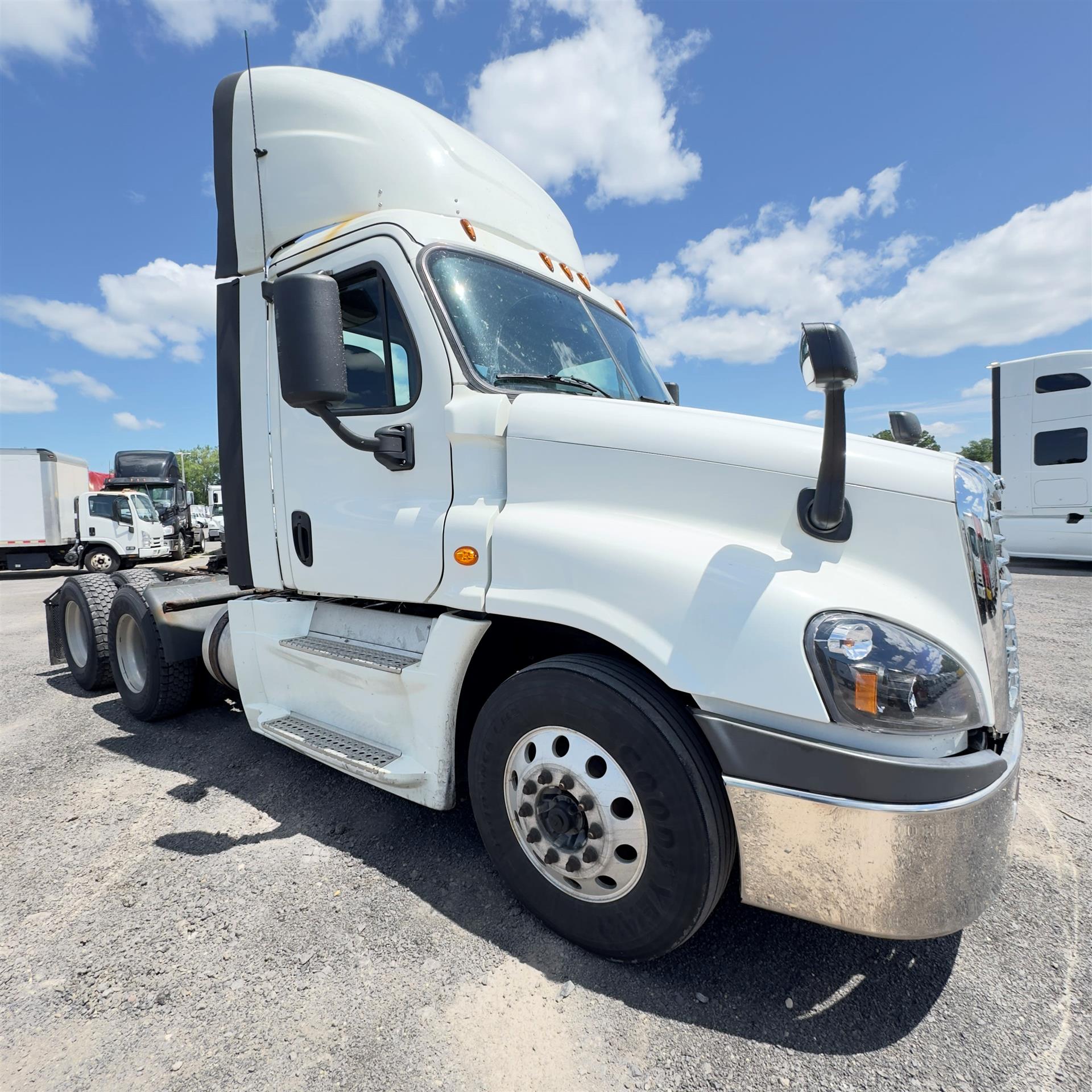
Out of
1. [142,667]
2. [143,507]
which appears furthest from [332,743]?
[143,507]

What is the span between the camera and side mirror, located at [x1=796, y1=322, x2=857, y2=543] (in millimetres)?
1766

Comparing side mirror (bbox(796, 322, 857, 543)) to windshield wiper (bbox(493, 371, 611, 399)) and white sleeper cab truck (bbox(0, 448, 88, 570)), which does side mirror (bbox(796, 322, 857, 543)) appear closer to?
windshield wiper (bbox(493, 371, 611, 399))

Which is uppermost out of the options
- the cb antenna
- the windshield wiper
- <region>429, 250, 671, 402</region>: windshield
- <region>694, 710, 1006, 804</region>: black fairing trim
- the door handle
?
the cb antenna

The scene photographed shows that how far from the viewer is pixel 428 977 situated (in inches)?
85.8

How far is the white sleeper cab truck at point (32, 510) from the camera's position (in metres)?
18.1

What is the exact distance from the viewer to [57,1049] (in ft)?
6.38

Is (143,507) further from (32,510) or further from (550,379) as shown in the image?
(550,379)

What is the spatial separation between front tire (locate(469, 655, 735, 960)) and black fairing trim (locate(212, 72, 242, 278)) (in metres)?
2.75

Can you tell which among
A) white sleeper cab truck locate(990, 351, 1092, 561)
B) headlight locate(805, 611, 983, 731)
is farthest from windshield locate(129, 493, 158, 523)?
white sleeper cab truck locate(990, 351, 1092, 561)

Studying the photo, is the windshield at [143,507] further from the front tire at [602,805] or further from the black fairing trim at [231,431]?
the front tire at [602,805]

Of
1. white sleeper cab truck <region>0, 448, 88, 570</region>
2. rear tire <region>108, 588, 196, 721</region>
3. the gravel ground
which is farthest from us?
white sleeper cab truck <region>0, 448, 88, 570</region>

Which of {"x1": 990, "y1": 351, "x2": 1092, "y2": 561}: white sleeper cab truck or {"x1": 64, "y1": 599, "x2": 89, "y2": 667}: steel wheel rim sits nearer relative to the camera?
{"x1": 64, "y1": 599, "x2": 89, "y2": 667}: steel wheel rim

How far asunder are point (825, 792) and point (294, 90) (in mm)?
3828

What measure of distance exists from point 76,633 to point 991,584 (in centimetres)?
648
